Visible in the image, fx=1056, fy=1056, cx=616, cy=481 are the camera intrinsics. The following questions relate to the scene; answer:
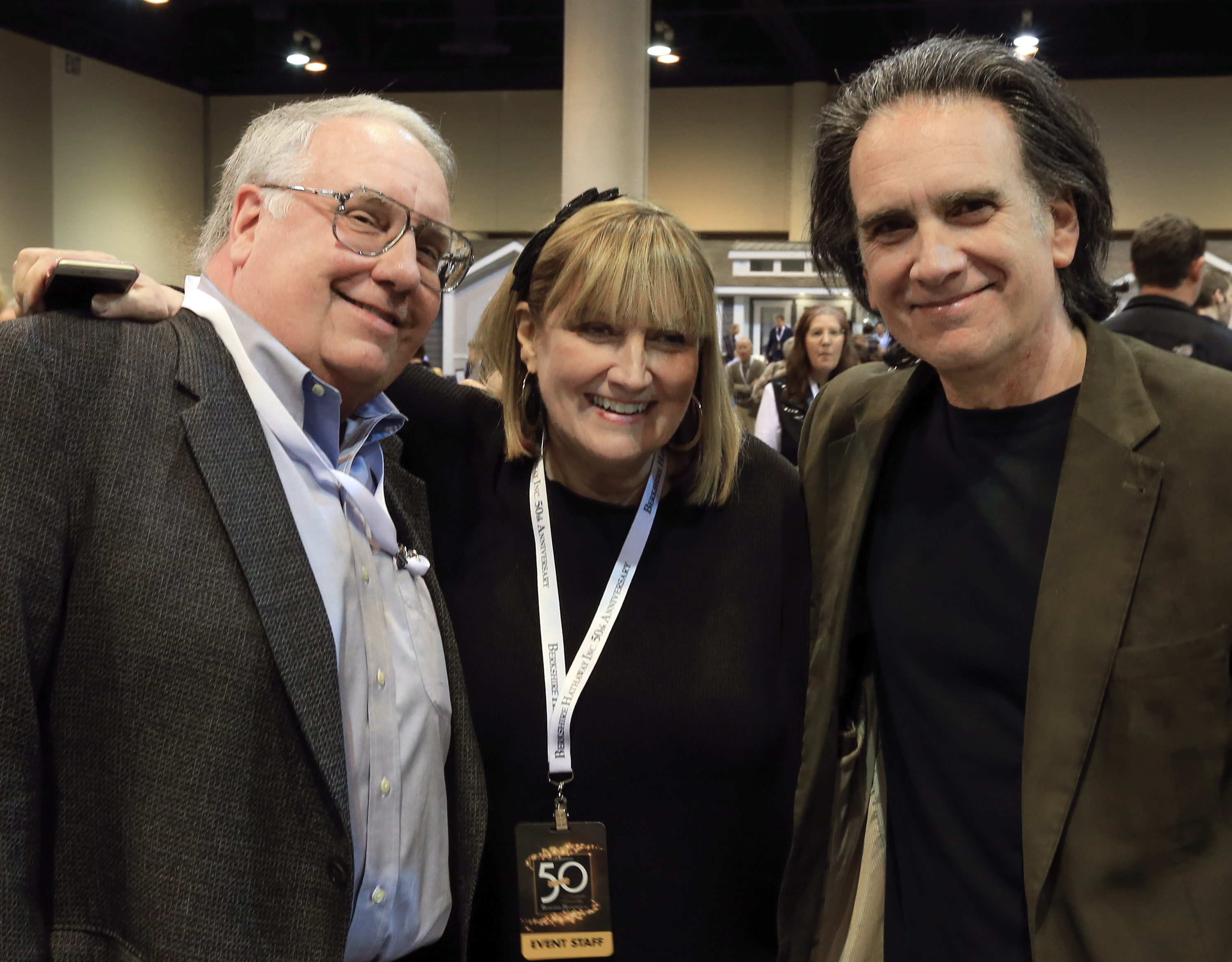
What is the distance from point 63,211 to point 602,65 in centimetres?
676

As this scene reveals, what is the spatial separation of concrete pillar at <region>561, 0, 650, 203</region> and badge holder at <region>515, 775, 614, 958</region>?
5.42 metres

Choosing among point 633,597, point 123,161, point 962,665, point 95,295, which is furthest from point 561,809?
point 123,161

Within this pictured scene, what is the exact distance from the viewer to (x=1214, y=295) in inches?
206

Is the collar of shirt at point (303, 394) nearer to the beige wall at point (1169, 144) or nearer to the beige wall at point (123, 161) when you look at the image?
the beige wall at point (123, 161)

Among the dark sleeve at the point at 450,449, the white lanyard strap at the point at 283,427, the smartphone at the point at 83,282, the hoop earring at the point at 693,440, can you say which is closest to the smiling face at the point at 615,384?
the hoop earring at the point at 693,440

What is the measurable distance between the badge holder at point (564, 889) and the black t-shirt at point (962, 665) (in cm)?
49

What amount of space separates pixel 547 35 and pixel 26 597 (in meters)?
11.5

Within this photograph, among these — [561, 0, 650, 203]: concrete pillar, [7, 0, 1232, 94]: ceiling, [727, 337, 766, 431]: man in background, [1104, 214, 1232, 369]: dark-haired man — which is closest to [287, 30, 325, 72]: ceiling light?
[7, 0, 1232, 94]: ceiling

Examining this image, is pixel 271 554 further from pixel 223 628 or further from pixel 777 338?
pixel 777 338

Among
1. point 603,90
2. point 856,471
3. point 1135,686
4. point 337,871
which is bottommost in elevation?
point 337,871

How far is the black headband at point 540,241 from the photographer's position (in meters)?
1.93

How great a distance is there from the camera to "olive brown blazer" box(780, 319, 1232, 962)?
4.50ft

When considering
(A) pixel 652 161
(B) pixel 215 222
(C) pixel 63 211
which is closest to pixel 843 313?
(B) pixel 215 222

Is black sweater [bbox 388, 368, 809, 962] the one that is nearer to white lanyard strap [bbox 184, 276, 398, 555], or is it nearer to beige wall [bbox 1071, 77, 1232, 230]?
white lanyard strap [bbox 184, 276, 398, 555]
